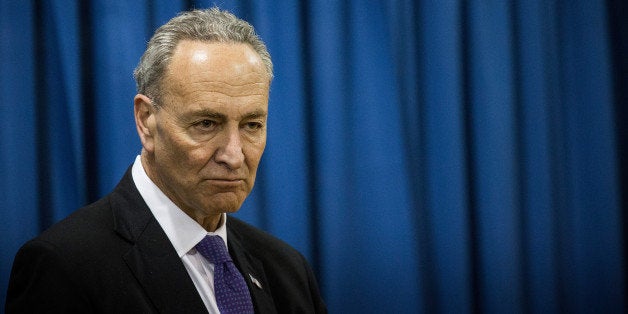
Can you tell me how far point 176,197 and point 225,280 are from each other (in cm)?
19

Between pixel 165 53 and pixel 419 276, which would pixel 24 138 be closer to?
pixel 165 53

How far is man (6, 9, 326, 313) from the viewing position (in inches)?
48.6

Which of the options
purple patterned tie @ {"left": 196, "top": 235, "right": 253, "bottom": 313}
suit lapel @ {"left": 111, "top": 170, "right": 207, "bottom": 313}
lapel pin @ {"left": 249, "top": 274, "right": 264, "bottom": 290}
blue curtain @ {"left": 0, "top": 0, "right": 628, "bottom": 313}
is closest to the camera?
suit lapel @ {"left": 111, "top": 170, "right": 207, "bottom": 313}

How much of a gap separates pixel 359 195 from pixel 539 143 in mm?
641

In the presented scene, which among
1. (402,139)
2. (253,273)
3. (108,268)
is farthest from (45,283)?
(402,139)

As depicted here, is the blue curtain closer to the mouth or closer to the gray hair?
the gray hair

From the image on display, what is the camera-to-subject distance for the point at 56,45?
6.63ft

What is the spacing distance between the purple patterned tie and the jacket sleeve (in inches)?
10.6

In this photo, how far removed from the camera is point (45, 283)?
119 centimetres

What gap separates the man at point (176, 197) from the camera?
1234 millimetres

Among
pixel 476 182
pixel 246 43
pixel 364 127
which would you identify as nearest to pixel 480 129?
pixel 476 182

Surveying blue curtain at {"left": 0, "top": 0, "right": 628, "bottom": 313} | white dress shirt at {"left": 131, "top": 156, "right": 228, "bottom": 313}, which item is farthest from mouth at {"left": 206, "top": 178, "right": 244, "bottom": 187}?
blue curtain at {"left": 0, "top": 0, "right": 628, "bottom": 313}

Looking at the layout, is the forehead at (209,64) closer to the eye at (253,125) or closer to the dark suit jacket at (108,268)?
the eye at (253,125)

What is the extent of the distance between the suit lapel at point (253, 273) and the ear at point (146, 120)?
0.30m
